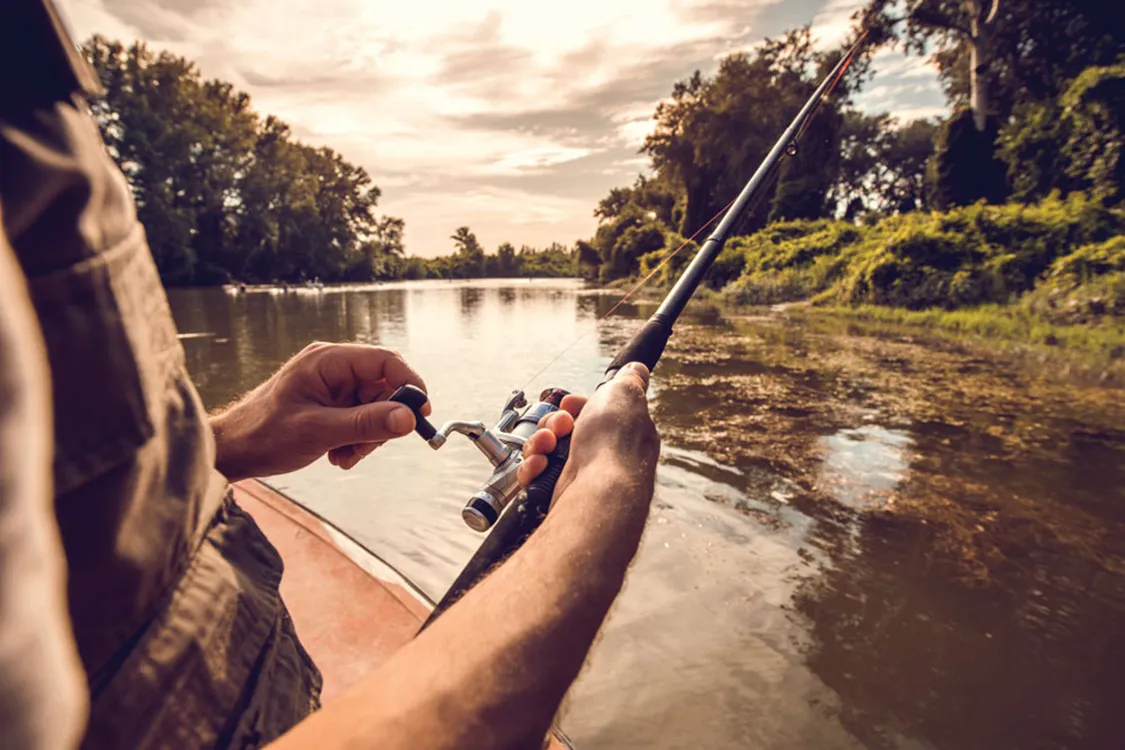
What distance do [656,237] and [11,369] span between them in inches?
1825

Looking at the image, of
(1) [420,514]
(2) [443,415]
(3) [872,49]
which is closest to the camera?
(1) [420,514]

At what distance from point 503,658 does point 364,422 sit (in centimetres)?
96

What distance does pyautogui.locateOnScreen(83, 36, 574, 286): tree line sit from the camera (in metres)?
39.1

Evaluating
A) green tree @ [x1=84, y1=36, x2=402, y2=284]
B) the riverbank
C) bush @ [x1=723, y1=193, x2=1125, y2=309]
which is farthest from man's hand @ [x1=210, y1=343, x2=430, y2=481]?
green tree @ [x1=84, y1=36, x2=402, y2=284]

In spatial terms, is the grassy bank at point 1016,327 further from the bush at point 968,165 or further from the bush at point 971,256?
the bush at point 968,165

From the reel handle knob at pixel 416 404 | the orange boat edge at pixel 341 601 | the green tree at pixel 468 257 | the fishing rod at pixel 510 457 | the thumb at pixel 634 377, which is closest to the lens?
the fishing rod at pixel 510 457

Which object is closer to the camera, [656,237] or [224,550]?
[224,550]

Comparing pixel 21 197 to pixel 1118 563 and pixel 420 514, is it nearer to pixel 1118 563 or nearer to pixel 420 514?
pixel 420 514

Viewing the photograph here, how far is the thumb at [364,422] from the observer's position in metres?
1.49

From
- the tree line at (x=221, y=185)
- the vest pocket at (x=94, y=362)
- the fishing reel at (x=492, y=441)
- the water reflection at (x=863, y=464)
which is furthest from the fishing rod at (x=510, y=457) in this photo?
the tree line at (x=221, y=185)

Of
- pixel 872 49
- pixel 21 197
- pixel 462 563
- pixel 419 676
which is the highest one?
pixel 872 49

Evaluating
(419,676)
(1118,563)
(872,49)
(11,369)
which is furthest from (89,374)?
(872,49)

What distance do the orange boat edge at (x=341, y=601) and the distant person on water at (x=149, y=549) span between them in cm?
145

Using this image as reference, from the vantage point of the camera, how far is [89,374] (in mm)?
600
